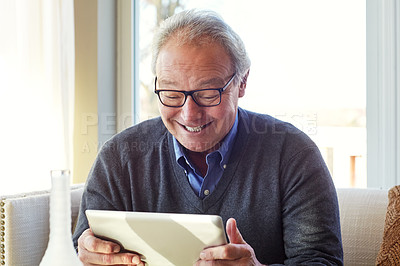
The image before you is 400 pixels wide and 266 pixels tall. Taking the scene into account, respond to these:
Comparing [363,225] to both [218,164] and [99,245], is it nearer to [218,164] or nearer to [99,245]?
[218,164]

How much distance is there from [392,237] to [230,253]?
25.7 inches

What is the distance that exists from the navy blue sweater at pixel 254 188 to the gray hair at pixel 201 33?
239 mm

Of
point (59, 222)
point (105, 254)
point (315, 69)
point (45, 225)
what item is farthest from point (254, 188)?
point (315, 69)

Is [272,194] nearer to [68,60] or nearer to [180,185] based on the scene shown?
[180,185]

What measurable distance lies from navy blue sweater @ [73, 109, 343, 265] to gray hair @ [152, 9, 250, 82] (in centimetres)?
24

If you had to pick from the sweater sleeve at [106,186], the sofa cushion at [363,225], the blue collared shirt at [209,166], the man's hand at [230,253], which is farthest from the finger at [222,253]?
the sofa cushion at [363,225]

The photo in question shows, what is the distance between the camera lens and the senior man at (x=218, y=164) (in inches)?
59.8

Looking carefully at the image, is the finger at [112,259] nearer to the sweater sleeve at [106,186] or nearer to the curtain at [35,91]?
the sweater sleeve at [106,186]

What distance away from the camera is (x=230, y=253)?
116 cm

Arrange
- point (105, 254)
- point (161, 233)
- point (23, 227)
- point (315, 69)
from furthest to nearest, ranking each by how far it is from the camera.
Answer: point (315, 69), point (23, 227), point (105, 254), point (161, 233)

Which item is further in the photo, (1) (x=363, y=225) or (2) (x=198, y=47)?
(1) (x=363, y=225)

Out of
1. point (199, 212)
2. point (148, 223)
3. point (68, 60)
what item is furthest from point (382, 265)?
point (68, 60)

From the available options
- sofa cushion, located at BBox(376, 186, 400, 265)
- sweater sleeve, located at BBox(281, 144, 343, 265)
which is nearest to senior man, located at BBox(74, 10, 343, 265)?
sweater sleeve, located at BBox(281, 144, 343, 265)

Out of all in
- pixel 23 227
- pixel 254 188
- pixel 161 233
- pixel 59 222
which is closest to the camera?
pixel 59 222
